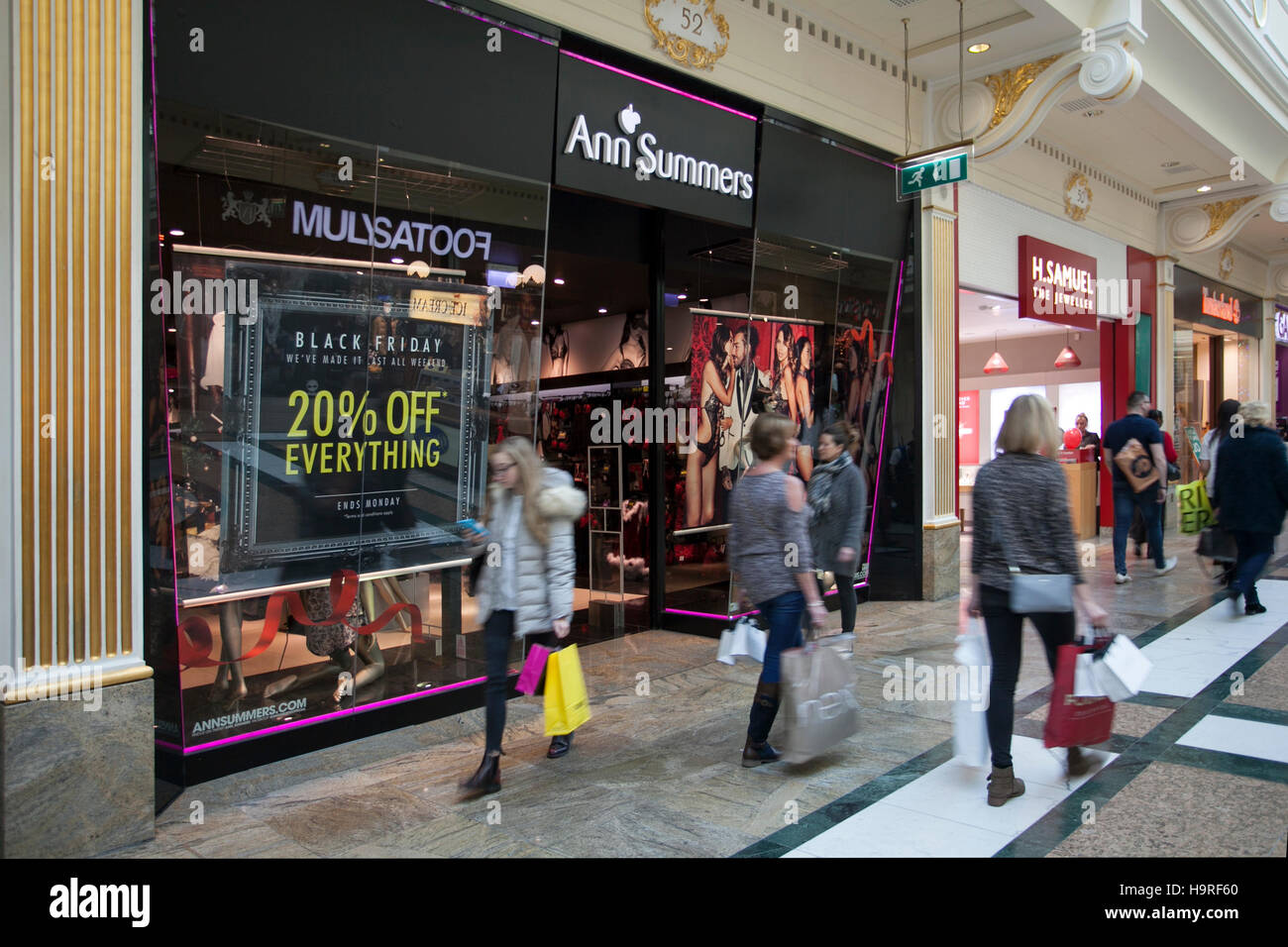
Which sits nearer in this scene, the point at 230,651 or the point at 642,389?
the point at 230,651

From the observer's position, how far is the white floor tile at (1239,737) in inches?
146

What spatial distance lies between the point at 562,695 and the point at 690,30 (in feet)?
14.4

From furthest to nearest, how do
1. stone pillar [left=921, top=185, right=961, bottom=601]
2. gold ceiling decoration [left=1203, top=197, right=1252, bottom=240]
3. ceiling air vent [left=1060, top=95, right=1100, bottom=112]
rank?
1. gold ceiling decoration [left=1203, top=197, right=1252, bottom=240]
2. ceiling air vent [left=1060, top=95, right=1100, bottom=112]
3. stone pillar [left=921, top=185, right=961, bottom=601]

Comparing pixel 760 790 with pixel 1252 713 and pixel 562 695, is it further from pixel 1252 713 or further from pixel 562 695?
pixel 1252 713

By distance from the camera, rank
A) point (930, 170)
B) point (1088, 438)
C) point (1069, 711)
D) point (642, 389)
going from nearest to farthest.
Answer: point (1069, 711) < point (642, 389) < point (930, 170) < point (1088, 438)

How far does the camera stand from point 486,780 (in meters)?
3.58

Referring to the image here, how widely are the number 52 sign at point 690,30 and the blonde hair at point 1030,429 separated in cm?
363

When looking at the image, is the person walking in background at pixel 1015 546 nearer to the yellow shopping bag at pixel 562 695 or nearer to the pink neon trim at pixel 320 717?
the yellow shopping bag at pixel 562 695

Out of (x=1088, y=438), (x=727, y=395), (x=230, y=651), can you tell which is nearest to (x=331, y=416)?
(x=230, y=651)

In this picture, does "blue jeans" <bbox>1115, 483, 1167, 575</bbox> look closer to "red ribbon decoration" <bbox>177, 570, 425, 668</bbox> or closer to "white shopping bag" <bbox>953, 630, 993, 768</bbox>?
"white shopping bag" <bbox>953, 630, 993, 768</bbox>

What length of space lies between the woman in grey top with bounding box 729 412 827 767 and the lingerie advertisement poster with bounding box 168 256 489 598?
1.80m

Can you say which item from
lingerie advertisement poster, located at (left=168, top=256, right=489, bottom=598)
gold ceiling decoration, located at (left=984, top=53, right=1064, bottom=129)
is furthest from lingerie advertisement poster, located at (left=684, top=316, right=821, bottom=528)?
gold ceiling decoration, located at (left=984, top=53, right=1064, bottom=129)

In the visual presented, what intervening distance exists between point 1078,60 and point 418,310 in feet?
19.0

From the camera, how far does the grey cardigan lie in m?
5.06
